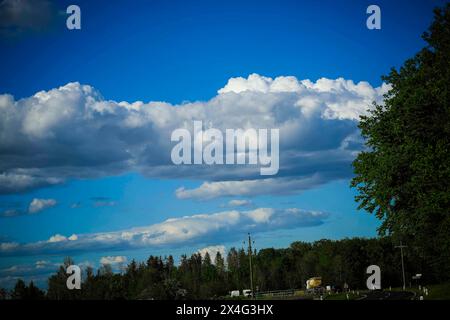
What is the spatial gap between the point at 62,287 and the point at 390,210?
3297 inches

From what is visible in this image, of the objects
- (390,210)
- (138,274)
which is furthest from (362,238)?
(390,210)

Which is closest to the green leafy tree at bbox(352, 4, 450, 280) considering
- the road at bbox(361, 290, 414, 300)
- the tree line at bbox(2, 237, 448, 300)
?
the road at bbox(361, 290, 414, 300)

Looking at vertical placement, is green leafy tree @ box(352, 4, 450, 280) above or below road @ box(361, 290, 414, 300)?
above

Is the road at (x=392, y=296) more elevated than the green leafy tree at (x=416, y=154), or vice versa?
the green leafy tree at (x=416, y=154)

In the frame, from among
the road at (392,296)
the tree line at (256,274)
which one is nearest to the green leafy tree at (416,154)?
the road at (392,296)

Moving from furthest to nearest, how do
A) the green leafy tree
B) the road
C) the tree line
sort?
1. the tree line
2. the road
3. the green leafy tree

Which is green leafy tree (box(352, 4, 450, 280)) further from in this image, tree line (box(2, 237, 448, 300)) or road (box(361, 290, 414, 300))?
tree line (box(2, 237, 448, 300))

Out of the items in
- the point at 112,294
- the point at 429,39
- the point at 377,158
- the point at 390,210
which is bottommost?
the point at 112,294

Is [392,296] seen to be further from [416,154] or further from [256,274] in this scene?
[256,274]

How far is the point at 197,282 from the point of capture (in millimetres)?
156125

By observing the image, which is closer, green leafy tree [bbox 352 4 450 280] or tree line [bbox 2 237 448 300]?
green leafy tree [bbox 352 4 450 280]

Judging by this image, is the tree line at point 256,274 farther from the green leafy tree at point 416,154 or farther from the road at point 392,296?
the green leafy tree at point 416,154

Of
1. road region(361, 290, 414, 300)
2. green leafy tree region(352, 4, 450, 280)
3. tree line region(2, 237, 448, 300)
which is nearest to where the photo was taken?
green leafy tree region(352, 4, 450, 280)
